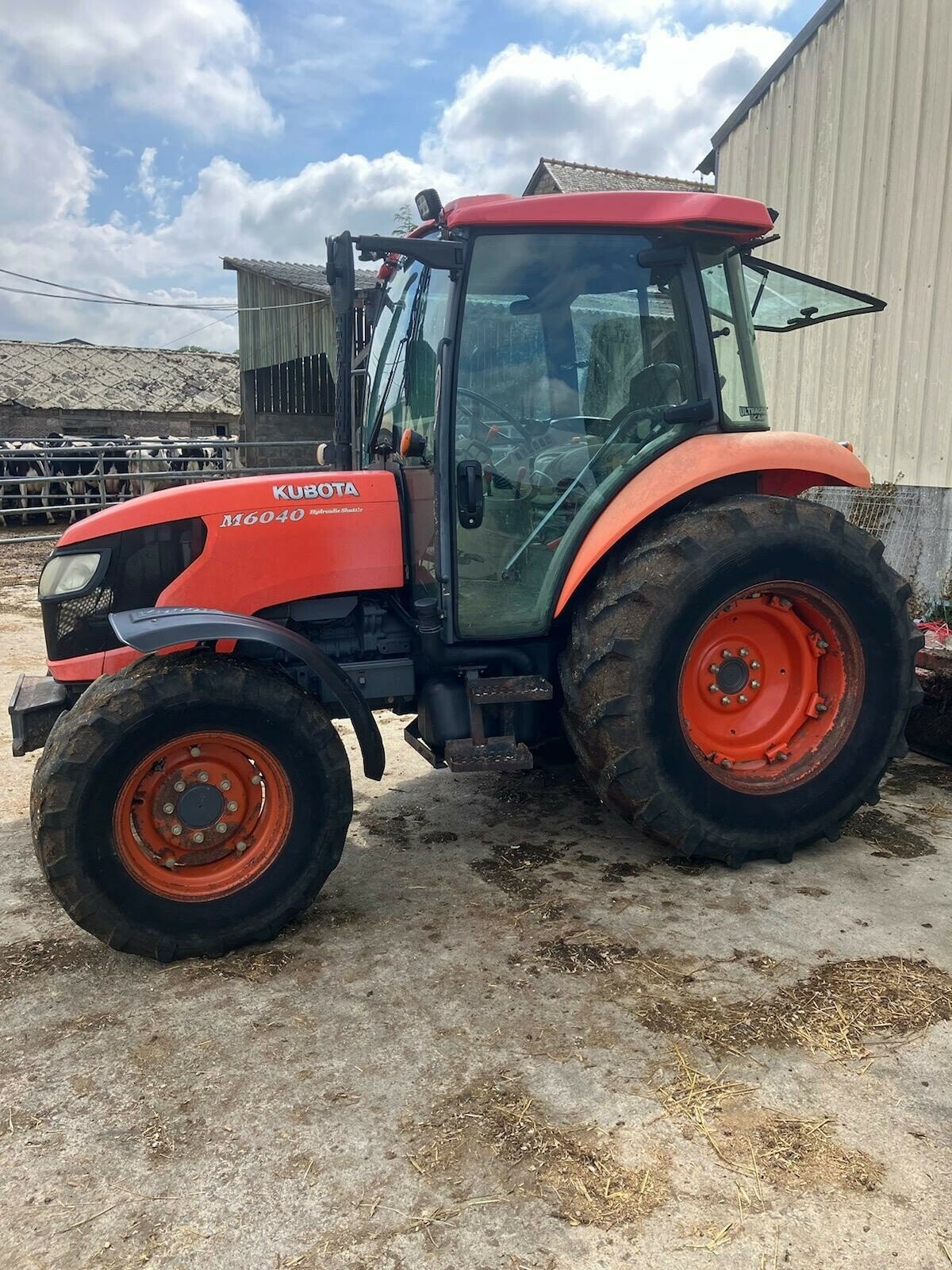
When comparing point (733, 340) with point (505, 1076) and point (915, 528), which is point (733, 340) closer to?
point (505, 1076)

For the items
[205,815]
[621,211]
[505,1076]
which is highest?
[621,211]

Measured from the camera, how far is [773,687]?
3830mm

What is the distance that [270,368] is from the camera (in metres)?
19.5

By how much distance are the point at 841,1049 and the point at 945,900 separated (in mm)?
1119

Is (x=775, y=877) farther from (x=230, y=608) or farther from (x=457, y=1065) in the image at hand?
(x=230, y=608)

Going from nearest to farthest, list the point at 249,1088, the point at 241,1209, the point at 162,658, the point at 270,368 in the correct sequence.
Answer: the point at 241,1209, the point at 249,1088, the point at 162,658, the point at 270,368

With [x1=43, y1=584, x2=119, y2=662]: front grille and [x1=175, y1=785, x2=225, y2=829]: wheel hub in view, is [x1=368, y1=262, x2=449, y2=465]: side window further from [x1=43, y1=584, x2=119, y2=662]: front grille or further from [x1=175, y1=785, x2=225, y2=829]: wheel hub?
[x1=175, y1=785, x2=225, y2=829]: wheel hub

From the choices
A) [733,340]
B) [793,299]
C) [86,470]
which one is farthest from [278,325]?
[733,340]

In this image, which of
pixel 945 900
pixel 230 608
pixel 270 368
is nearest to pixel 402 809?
pixel 230 608

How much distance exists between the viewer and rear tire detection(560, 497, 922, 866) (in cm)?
336

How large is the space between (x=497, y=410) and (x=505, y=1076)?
2.16 m

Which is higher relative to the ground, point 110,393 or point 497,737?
point 110,393

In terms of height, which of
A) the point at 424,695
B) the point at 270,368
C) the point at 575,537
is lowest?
the point at 424,695

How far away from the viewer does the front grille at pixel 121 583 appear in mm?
3303
